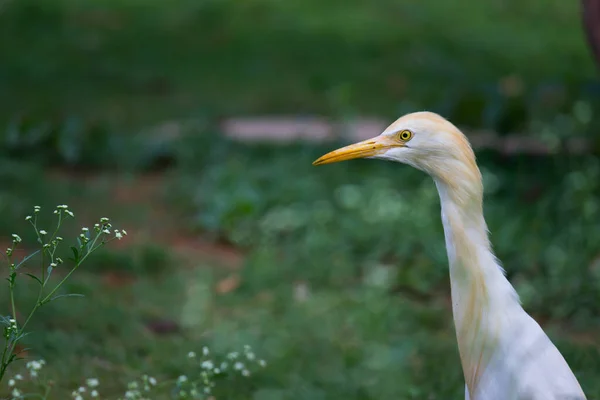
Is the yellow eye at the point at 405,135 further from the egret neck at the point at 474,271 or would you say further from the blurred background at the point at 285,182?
the blurred background at the point at 285,182

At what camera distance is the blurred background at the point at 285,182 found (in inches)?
Result: 171

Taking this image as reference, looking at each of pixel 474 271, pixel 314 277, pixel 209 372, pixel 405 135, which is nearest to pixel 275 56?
pixel 314 277

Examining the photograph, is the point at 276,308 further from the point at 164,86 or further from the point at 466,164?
the point at 164,86

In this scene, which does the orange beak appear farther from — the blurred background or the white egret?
the blurred background

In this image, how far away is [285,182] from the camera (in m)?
6.29

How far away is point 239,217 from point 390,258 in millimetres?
1037

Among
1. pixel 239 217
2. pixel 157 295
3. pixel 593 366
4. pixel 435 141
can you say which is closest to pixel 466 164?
pixel 435 141

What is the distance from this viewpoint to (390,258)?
5.48 metres

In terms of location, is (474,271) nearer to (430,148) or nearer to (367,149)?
(430,148)

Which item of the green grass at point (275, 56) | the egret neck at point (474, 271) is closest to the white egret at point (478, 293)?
the egret neck at point (474, 271)

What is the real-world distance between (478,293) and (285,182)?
346 cm

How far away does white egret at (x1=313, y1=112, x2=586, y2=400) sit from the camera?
112 inches

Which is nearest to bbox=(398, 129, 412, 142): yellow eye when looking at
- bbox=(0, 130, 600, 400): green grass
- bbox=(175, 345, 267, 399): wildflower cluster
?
bbox=(175, 345, 267, 399): wildflower cluster

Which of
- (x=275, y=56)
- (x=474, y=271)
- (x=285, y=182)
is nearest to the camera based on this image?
(x=474, y=271)
